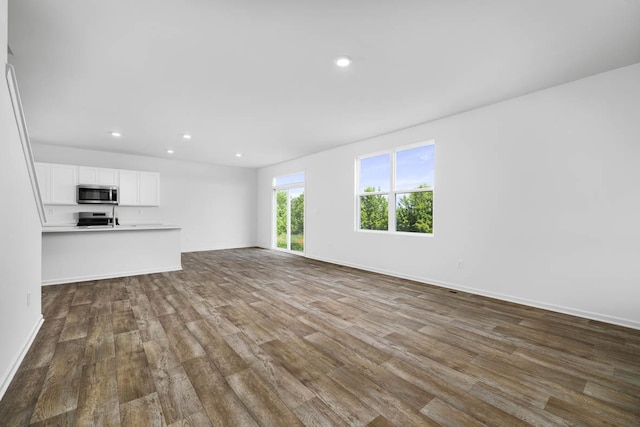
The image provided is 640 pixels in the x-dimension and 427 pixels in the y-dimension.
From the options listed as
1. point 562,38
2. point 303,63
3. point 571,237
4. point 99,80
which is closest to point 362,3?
point 303,63

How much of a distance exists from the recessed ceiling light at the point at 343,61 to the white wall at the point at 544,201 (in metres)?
2.24

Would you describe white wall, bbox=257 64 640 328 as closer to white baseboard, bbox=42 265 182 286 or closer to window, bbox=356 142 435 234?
window, bbox=356 142 435 234

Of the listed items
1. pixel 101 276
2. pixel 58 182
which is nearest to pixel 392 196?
pixel 101 276

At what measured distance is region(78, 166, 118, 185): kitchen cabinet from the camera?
6090 mm

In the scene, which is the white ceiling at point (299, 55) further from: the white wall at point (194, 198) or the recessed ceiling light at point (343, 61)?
the white wall at point (194, 198)

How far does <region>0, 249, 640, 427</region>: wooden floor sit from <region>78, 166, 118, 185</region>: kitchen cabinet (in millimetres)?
3397

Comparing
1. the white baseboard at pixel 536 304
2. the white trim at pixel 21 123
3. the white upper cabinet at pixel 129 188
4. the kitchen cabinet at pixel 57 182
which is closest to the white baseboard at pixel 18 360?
the white trim at pixel 21 123

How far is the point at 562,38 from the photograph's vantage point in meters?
2.39

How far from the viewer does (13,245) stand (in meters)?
2.03

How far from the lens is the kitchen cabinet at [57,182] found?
5.69m

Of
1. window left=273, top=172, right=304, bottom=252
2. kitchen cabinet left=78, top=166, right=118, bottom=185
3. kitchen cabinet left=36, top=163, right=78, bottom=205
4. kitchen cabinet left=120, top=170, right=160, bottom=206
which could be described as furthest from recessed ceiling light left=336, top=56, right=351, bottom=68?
kitchen cabinet left=36, top=163, right=78, bottom=205

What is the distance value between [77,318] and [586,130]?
19.4 feet

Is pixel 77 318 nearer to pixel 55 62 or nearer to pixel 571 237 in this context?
pixel 55 62

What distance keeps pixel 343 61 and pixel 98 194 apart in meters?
6.27
